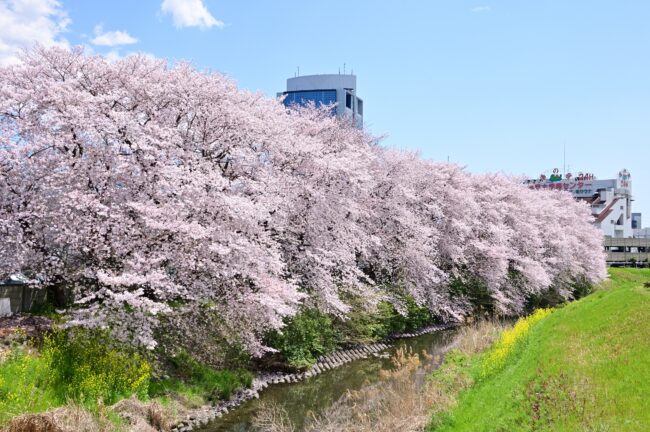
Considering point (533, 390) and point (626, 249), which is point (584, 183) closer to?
point (626, 249)

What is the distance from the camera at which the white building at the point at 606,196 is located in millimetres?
121000

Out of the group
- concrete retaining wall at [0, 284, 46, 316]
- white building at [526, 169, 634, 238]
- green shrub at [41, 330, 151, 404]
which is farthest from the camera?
white building at [526, 169, 634, 238]

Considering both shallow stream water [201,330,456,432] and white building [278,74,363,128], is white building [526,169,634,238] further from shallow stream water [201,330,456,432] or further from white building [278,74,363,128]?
shallow stream water [201,330,456,432]

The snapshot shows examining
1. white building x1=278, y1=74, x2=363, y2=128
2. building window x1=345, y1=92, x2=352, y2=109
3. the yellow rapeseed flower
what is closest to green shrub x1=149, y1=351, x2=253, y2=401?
the yellow rapeseed flower

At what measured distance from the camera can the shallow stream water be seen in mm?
19891

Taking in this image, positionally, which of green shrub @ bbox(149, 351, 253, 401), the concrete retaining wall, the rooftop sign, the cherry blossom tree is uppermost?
the rooftop sign

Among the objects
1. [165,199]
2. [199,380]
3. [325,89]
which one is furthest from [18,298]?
[325,89]

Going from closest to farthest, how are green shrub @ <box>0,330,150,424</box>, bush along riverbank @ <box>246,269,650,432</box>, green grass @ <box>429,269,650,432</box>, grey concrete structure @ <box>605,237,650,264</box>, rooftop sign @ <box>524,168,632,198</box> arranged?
green grass @ <box>429,269,650,432</box>
bush along riverbank @ <box>246,269,650,432</box>
green shrub @ <box>0,330,150,424</box>
grey concrete structure @ <box>605,237,650,264</box>
rooftop sign @ <box>524,168,632,198</box>

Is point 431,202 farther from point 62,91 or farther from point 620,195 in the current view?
point 620,195

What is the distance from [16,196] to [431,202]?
30393mm

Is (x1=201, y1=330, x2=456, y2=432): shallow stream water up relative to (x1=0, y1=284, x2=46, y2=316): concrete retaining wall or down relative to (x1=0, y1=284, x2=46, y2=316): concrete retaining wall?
down

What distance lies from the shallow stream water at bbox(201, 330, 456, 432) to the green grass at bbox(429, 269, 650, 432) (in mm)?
5196

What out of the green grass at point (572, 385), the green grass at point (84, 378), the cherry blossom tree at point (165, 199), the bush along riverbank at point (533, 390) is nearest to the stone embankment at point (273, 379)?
the green grass at point (84, 378)

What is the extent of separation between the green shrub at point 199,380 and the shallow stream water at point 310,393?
1053mm
